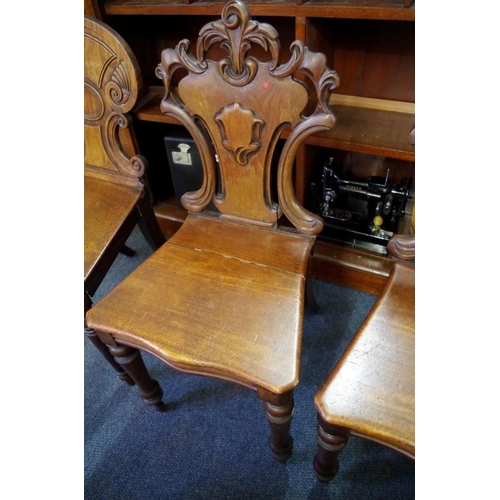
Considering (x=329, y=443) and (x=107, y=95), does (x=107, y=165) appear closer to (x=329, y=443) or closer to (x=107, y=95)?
(x=107, y=95)

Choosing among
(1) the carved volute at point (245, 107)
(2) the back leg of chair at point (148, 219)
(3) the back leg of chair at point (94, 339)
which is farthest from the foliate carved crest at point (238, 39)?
(3) the back leg of chair at point (94, 339)

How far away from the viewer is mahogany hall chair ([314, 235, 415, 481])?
26.4 inches

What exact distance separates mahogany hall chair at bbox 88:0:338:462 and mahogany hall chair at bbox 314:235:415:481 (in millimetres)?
96

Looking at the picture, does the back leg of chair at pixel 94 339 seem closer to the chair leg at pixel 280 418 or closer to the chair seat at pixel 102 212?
the chair seat at pixel 102 212

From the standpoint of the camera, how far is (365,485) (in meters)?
1.03

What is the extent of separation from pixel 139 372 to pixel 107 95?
2.66ft

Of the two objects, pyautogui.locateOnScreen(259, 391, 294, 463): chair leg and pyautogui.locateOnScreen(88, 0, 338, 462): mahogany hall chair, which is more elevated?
pyautogui.locateOnScreen(88, 0, 338, 462): mahogany hall chair

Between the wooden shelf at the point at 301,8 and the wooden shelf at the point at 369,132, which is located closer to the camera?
the wooden shelf at the point at 301,8

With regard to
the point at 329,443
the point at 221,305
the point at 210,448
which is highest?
the point at 221,305

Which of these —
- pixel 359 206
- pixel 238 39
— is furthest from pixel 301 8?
pixel 359 206

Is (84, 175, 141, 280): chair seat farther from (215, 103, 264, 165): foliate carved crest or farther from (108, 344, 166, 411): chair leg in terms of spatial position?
(215, 103, 264, 165): foliate carved crest

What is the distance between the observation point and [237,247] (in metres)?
1.01

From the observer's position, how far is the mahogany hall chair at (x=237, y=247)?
77 cm

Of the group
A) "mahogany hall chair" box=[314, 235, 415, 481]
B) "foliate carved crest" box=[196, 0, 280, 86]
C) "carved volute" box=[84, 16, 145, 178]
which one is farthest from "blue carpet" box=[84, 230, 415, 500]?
"foliate carved crest" box=[196, 0, 280, 86]
